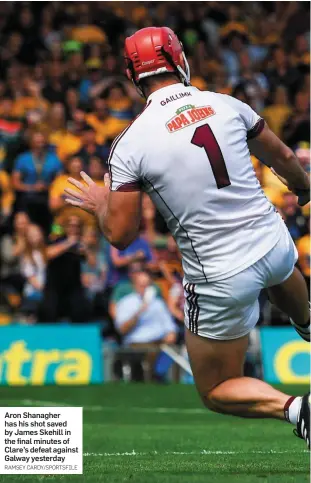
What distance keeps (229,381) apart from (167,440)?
2815mm

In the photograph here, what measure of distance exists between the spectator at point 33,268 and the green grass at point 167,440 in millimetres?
1912

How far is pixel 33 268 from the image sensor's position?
639 inches

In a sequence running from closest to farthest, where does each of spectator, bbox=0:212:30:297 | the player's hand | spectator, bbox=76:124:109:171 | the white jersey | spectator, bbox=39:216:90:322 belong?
the white jersey, the player's hand, spectator, bbox=39:216:90:322, spectator, bbox=0:212:30:297, spectator, bbox=76:124:109:171

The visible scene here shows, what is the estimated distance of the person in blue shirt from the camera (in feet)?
56.3

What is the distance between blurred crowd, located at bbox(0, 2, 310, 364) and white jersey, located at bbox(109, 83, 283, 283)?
789 centimetres

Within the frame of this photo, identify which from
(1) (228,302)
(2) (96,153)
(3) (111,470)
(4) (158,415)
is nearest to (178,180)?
(1) (228,302)

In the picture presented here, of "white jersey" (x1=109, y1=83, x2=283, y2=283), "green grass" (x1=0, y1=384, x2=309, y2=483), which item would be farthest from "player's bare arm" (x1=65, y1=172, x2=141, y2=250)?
"green grass" (x1=0, y1=384, x2=309, y2=483)

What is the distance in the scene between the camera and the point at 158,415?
38.9ft

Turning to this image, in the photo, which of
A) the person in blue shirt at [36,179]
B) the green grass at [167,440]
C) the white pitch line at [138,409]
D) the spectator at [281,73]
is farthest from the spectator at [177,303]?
the spectator at [281,73]

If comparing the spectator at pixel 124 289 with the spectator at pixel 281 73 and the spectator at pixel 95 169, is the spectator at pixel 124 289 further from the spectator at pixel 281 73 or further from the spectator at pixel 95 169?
the spectator at pixel 281 73

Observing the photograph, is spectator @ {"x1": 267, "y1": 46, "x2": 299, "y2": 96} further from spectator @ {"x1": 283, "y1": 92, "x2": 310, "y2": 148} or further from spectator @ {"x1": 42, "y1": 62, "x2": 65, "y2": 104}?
spectator @ {"x1": 42, "y1": 62, "x2": 65, "y2": 104}

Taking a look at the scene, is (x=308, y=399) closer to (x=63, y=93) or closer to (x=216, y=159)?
(x=216, y=159)

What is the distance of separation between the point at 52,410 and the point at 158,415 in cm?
581

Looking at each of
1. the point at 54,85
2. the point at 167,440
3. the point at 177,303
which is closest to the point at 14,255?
the point at 177,303
